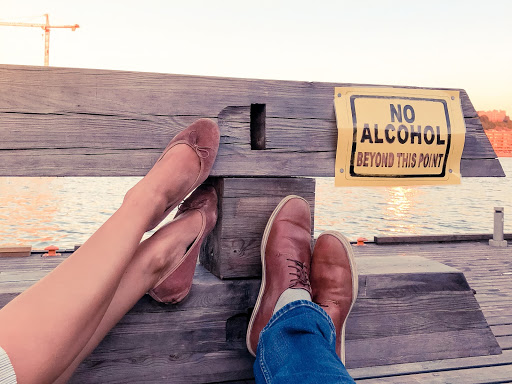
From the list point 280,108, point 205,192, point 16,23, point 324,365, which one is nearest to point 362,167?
point 280,108

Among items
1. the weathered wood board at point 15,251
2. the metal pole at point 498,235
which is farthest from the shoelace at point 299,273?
the metal pole at point 498,235

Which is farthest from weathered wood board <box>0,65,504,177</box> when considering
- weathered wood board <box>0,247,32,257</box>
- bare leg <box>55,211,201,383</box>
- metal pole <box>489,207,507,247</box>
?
metal pole <box>489,207,507,247</box>

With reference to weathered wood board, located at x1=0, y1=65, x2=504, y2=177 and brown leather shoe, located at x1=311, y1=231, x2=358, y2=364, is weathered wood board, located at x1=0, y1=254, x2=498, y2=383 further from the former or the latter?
weathered wood board, located at x1=0, y1=65, x2=504, y2=177

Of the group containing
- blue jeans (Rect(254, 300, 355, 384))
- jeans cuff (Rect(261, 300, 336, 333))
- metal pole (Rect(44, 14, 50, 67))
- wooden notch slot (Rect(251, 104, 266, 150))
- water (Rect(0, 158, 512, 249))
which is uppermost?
metal pole (Rect(44, 14, 50, 67))

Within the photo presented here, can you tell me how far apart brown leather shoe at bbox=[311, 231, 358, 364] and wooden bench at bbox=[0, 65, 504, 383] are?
0.10 meters

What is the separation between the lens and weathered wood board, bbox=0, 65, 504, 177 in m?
1.64

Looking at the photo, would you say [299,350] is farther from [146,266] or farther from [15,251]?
[15,251]

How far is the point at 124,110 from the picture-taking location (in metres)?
1.70

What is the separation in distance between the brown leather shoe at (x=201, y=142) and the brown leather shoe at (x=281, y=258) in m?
0.32

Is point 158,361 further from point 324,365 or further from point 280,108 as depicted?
point 280,108

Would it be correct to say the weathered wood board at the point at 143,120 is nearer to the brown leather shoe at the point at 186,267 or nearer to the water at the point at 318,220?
the brown leather shoe at the point at 186,267

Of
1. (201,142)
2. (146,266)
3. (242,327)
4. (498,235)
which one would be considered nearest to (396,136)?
(201,142)

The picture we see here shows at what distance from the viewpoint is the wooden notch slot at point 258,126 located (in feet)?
5.97

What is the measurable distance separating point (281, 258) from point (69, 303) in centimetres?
83
